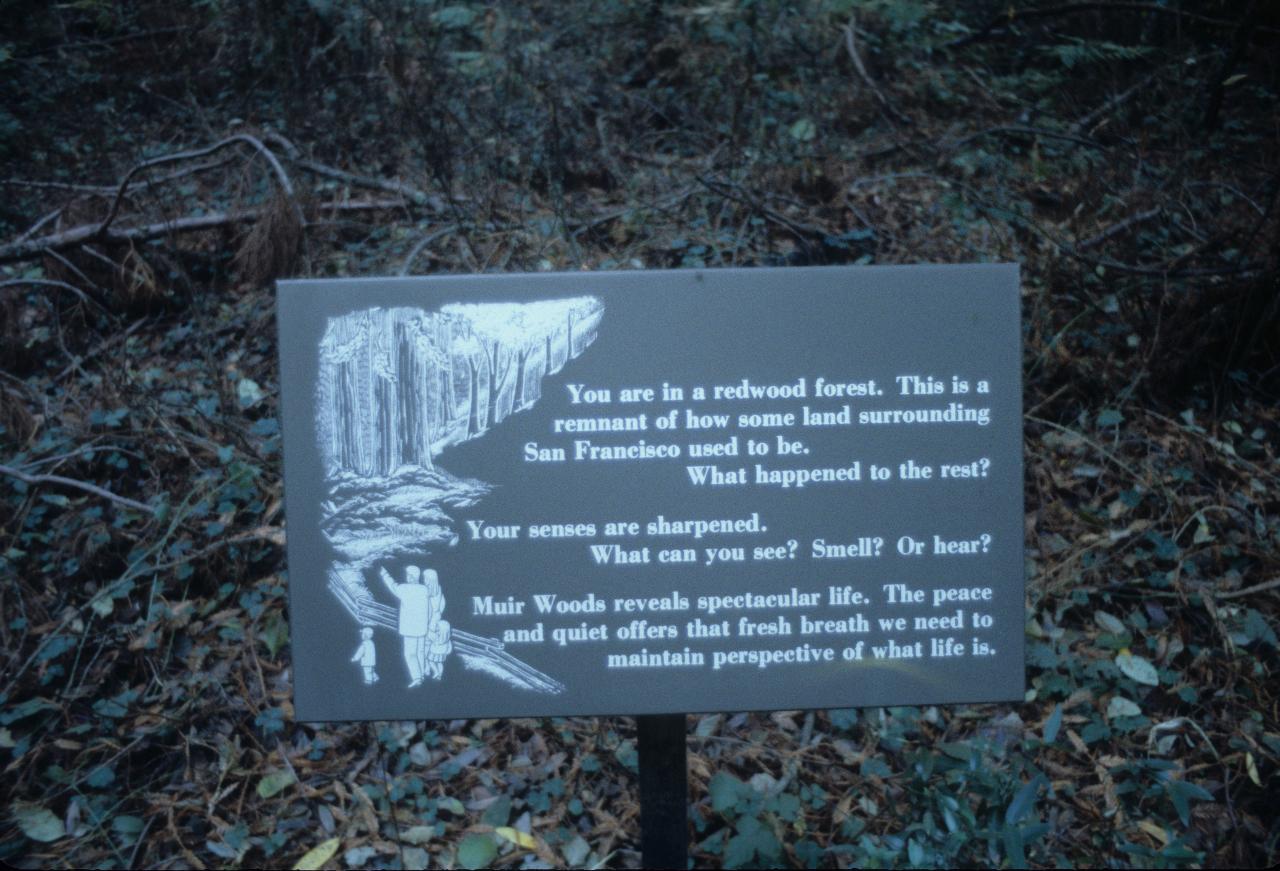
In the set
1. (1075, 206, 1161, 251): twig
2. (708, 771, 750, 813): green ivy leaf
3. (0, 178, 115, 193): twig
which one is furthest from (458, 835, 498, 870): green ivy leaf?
(0, 178, 115, 193): twig

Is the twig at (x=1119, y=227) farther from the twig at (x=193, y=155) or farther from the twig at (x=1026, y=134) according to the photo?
the twig at (x=193, y=155)

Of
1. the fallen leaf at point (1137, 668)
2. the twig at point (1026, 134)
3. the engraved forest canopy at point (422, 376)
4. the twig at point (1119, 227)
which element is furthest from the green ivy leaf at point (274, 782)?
the twig at point (1026, 134)

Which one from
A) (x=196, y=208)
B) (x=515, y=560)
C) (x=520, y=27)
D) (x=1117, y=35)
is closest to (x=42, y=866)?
(x=515, y=560)

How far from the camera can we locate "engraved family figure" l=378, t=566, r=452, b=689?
213 cm

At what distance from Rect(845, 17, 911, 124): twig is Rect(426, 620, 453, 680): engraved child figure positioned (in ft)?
18.0

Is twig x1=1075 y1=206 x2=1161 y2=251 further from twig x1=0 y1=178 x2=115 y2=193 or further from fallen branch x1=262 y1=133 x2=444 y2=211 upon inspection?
twig x1=0 y1=178 x2=115 y2=193

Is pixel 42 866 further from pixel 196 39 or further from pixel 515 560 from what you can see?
pixel 196 39

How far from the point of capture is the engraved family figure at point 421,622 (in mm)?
2133

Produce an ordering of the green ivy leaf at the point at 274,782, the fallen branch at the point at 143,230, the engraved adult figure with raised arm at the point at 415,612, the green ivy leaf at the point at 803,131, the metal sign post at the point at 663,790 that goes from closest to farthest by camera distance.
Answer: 1. the engraved adult figure with raised arm at the point at 415,612
2. the metal sign post at the point at 663,790
3. the green ivy leaf at the point at 274,782
4. the fallen branch at the point at 143,230
5. the green ivy leaf at the point at 803,131

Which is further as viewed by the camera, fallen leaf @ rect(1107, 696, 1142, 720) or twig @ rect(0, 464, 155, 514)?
twig @ rect(0, 464, 155, 514)

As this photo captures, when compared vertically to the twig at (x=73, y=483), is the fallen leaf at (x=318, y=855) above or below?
below

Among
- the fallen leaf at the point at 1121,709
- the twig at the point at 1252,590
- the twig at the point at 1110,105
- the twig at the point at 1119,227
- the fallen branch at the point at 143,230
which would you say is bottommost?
the fallen leaf at the point at 1121,709

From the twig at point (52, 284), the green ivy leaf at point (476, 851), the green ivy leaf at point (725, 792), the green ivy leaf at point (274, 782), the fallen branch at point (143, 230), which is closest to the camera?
the green ivy leaf at point (725, 792)

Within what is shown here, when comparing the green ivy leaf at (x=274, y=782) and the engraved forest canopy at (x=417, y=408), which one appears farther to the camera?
the green ivy leaf at (x=274, y=782)
